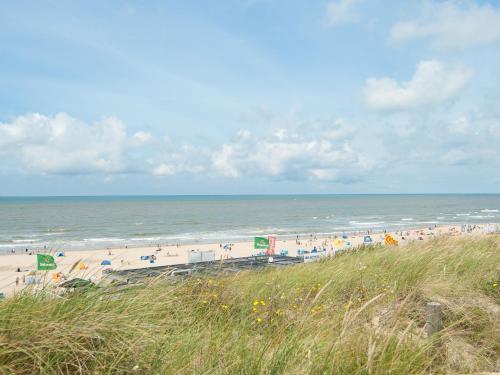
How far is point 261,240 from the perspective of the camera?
23.5 metres

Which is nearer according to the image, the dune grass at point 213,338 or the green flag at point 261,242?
the dune grass at point 213,338

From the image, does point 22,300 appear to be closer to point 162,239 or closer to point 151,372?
point 151,372

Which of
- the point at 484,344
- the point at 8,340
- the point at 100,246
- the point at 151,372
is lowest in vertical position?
the point at 100,246

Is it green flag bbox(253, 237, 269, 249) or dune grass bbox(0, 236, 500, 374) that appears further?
green flag bbox(253, 237, 269, 249)

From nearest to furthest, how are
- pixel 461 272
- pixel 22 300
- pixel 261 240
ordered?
1. pixel 22 300
2. pixel 461 272
3. pixel 261 240

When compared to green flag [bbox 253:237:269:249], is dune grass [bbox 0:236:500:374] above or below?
above

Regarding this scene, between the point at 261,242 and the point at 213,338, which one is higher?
the point at 213,338

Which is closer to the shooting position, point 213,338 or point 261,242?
point 213,338

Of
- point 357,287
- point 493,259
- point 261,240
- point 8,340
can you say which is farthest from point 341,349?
point 261,240

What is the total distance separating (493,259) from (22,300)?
21.0 feet

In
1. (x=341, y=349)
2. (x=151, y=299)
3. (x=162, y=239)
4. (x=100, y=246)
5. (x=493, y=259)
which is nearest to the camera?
(x=341, y=349)

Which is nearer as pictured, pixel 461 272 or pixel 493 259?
pixel 461 272

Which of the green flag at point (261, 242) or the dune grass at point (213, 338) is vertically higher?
the dune grass at point (213, 338)

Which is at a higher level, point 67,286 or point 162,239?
point 67,286
